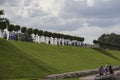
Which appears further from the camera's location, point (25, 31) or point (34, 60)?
point (25, 31)

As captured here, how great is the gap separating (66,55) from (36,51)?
1033cm

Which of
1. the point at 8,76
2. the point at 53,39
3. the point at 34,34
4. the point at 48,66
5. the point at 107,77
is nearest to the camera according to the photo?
the point at 8,76

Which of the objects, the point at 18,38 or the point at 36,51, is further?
the point at 18,38

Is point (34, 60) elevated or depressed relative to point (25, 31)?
depressed

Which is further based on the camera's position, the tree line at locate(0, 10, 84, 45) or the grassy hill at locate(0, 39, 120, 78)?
the tree line at locate(0, 10, 84, 45)

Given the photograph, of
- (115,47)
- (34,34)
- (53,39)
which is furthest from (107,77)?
(115,47)

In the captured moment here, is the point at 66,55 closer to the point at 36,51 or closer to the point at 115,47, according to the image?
the point at 36,51

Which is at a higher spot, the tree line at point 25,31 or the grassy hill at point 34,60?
the tree line at point 25,31

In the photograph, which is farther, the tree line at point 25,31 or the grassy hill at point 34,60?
the tree line at point 25,31

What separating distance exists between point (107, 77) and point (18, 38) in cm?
3125

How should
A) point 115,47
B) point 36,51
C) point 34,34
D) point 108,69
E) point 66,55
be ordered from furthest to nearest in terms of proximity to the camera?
point 115,47
point 34,34
point 66,55
point 36,51
point 108,69

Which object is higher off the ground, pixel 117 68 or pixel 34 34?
pixel 34 34

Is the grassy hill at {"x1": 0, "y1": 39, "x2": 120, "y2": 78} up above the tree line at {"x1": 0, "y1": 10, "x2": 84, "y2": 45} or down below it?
below

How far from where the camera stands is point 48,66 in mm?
56469
